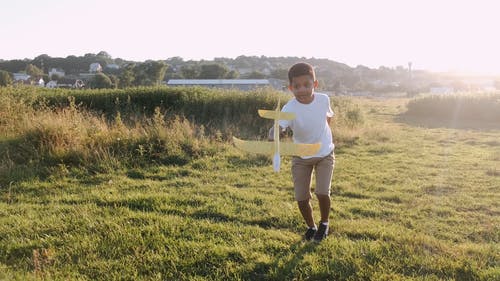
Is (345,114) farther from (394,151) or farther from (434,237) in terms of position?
(434,237)

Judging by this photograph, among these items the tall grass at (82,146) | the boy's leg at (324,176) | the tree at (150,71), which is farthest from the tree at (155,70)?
the boy's leg at (324,176)

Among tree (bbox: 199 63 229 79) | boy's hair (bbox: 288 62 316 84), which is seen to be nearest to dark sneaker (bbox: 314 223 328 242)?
boy's hair (bbox: 288 62 316 84)

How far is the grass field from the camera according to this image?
10.8 ft

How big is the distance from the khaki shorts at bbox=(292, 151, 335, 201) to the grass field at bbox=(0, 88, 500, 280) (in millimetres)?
526

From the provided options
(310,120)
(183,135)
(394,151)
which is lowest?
(394,151)

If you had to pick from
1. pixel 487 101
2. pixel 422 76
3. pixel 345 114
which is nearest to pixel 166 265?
pixel 345 114

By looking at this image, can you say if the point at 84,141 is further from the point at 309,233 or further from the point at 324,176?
the point at 324,176

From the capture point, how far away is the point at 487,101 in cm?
2672

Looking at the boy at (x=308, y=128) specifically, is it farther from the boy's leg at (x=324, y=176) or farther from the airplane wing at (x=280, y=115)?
the airplane wing at (x=280, y=115)

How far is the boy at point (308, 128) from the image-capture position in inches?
142

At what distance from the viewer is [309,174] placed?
12.7 ft

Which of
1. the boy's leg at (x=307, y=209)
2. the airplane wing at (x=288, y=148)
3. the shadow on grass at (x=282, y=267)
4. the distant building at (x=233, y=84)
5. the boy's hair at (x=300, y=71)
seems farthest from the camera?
the distant building at (x=233, y=84)

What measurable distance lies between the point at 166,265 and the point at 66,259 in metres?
0.93

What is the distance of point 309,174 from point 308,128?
20.2 inches
